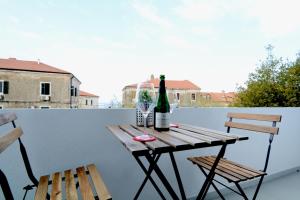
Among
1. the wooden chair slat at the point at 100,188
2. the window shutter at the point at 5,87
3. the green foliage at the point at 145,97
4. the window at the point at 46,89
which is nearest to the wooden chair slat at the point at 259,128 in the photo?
the green foliage at the point at 145,97

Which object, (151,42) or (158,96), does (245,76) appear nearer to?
(151,42)

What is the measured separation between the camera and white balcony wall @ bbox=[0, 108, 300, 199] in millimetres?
1495

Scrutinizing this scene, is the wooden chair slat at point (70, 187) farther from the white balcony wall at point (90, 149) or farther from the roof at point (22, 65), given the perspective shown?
the roof at point (22, 65)

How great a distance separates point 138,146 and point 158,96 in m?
0.58

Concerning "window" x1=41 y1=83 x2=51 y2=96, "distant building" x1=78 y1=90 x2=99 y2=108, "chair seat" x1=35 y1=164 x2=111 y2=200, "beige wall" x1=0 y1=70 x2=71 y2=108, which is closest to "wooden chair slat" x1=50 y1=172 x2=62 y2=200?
"chair seat" x1=35 y1=164 x2=111 y2=200

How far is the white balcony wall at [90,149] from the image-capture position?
4.91ft

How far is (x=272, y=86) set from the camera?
466 centimetres

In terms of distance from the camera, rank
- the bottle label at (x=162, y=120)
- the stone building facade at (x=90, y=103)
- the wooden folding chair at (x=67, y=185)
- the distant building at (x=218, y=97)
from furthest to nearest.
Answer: the distant building at (x=218, y=97) < the stone building facade at (x=90, y=103) < the bottle label at (x=162, y=120) < the wooden folding chair at (x=67, y=185)

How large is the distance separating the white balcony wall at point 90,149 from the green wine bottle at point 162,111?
480mm

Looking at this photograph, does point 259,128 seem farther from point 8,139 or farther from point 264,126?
point 8,139

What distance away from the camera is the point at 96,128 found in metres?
1.74

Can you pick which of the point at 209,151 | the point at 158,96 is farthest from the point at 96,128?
the point at 209,151

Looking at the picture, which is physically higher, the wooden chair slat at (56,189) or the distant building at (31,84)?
the distant building at (31,84)

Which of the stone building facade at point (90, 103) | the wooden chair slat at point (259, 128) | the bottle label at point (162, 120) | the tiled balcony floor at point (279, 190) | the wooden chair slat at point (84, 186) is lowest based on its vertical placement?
the tiled balcony floor at point (279, 190)
